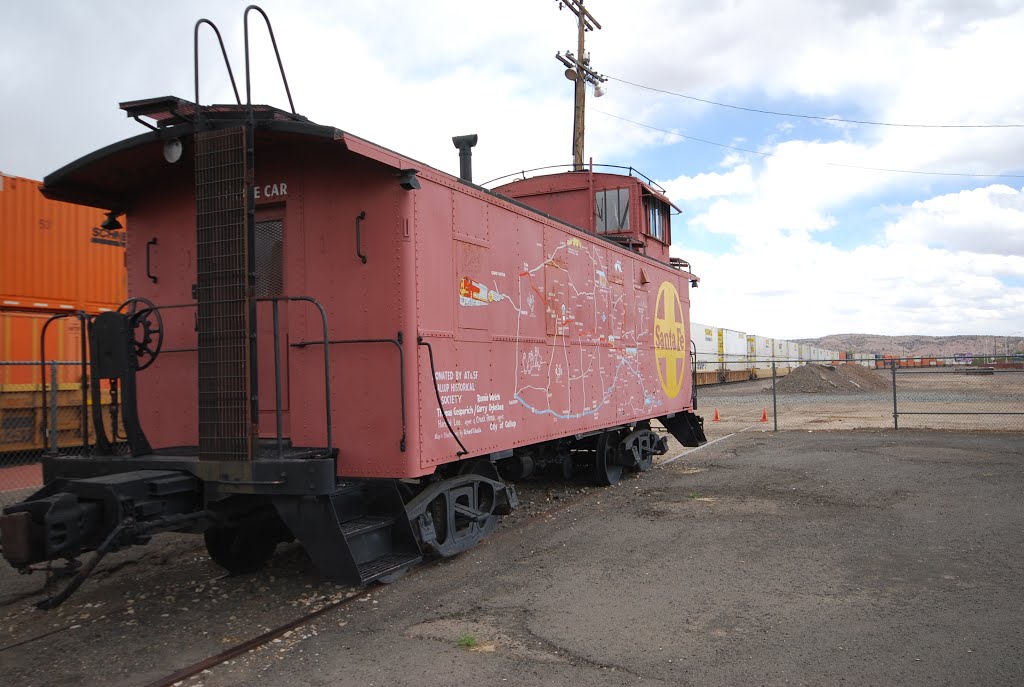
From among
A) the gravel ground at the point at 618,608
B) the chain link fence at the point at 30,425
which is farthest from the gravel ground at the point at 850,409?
the chain link fence at the point at 30,425

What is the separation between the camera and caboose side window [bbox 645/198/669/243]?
11.7 m

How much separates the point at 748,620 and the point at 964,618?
4.45ft

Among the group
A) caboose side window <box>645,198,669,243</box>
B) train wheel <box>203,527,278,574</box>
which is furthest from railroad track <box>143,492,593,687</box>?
caboose side window <box>645,198,669,243</box>

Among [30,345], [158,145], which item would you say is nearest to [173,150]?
[158,145]

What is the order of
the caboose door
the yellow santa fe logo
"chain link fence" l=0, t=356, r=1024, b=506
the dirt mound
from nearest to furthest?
the caboose door < "chain link fence" l=0, t=356, r=1024, b=506 < the yellow santa fe logo < the dirt mound

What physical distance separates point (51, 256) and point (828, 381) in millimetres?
32590

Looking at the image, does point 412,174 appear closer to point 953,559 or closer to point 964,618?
point 964,618

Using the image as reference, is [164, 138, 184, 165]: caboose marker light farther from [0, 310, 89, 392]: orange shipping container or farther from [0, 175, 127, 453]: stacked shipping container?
[0, 310, 89, 392]: orange shipping container

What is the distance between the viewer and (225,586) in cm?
564

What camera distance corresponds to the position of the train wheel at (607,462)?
9656mm

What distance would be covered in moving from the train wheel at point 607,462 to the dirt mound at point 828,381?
26.9 metres

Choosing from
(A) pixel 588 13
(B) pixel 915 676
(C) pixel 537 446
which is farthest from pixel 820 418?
(B) pixel 915 676

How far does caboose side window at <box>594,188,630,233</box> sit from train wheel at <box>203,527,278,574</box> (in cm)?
714

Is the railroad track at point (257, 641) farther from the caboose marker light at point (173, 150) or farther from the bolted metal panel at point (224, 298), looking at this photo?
the caboose marker light at point (173, 150)
